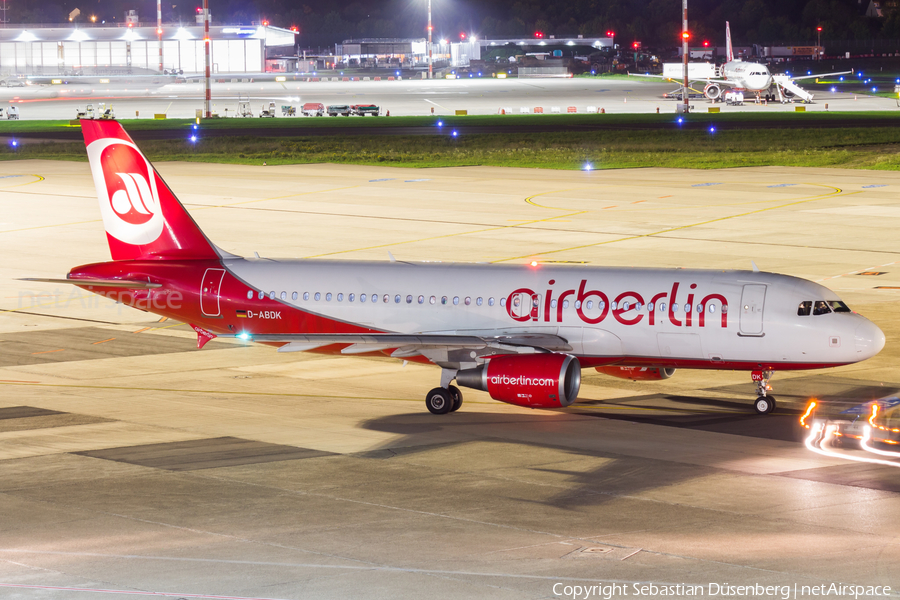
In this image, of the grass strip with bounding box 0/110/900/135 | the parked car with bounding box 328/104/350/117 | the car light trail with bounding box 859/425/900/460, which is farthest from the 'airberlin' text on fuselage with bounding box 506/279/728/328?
the parked car with bounding box 328/104/350/117

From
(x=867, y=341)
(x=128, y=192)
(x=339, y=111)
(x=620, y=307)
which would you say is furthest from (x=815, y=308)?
(x=339, y=111)

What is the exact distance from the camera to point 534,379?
29.8 meters

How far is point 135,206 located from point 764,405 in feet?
64.7

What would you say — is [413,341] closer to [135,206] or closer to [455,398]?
[455,398]

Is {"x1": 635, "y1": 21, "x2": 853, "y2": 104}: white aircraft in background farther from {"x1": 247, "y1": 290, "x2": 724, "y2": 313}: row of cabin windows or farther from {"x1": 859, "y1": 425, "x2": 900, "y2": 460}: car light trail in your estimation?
{"x1": 859, "y1": 425, "x2": 900, "y2": 460}: car light trail

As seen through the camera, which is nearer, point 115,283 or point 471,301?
point 471,301

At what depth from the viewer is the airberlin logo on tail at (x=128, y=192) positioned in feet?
121

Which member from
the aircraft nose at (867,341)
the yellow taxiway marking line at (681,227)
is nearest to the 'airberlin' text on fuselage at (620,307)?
the aircraft nose at (867,341)

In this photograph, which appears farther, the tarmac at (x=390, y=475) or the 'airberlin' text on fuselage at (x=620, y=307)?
the 'airberlin' text on fuselage at (x=620, y=307)

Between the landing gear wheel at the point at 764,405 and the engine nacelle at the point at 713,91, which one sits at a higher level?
the engine nacelle at the point at 713,91

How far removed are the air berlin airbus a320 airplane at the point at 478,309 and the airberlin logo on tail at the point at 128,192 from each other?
0.14 ft

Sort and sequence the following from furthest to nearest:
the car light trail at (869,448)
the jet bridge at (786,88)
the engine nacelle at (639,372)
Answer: the jet bridge at (786,88), the engine nacelle at (639,372), the car light trail at (869,448)

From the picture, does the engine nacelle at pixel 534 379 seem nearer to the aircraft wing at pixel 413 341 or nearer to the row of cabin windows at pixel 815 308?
the aircraft wing at pixel 413 341

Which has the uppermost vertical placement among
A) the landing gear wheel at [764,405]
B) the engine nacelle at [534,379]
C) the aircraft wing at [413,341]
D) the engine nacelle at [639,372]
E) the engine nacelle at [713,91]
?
the engine nacelle at [713,91]
